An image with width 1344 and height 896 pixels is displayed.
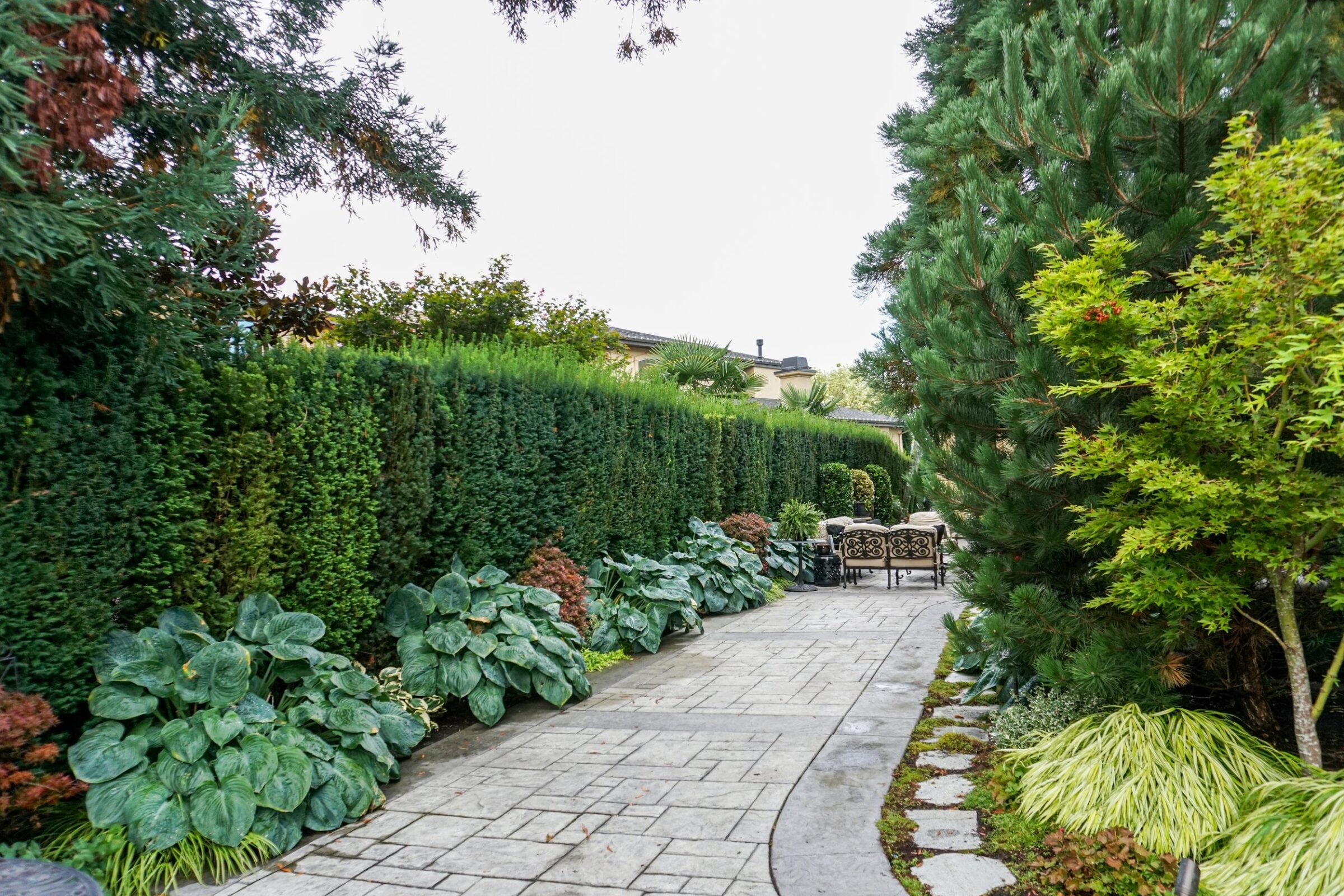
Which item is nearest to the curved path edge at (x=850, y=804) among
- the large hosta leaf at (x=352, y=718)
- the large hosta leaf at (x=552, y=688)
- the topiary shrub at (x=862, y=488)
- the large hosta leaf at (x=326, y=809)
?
the large hosta leaf at (x=552, y=688)

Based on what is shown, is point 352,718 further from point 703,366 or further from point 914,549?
point 703,366

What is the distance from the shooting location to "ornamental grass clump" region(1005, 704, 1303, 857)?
3.18 metres

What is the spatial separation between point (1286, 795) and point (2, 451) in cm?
506

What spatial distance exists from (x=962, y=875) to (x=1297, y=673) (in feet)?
5.33

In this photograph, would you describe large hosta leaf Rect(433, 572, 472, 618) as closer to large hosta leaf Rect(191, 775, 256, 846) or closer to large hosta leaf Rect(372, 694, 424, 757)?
large hosta leaf Rect(372, 694, 424, 757)

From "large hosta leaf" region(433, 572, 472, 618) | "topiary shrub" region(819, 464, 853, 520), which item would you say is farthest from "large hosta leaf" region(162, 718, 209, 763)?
"topiary shrub" region(819, 464, 853, 520)

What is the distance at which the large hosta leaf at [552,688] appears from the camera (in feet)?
18.5

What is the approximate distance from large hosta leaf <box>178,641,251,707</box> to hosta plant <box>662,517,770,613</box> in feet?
19.6

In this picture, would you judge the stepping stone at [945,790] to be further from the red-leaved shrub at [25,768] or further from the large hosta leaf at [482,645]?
the red-leaved shrub at [25,768]

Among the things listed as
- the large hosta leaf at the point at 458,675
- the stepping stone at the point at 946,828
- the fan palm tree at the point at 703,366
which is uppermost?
the fan palm tree at the point at 703,366

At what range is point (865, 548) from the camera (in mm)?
11602

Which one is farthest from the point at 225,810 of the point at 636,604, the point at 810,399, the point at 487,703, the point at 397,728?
the point at 810,399

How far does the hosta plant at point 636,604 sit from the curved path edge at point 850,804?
2237 mm

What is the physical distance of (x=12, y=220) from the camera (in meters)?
2.60
